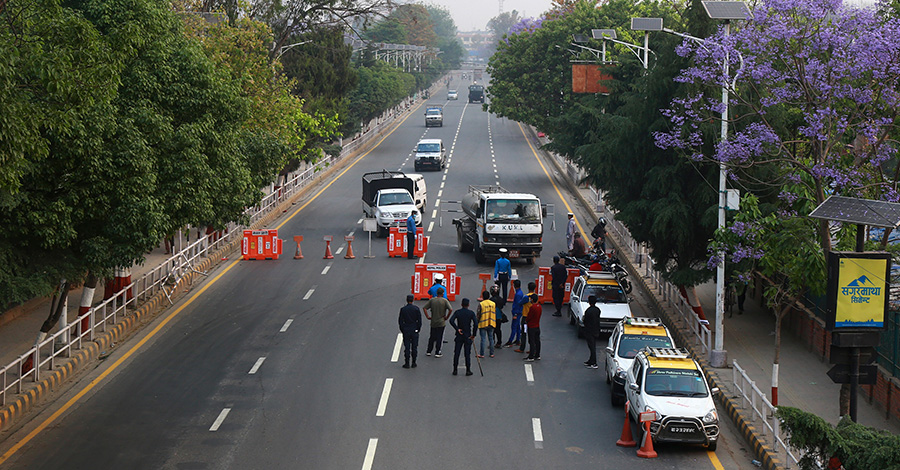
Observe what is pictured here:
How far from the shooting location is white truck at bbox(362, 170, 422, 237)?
37406mm

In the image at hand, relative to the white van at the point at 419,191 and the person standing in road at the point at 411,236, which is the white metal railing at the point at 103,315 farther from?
the white van at the point at 419,191

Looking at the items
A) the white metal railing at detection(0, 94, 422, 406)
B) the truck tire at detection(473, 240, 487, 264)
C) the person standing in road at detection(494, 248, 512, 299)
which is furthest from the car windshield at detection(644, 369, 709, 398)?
the truck tire at detection(473, 240, 487, 264)

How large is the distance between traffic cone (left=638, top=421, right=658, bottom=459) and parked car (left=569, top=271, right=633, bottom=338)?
7.38 meters

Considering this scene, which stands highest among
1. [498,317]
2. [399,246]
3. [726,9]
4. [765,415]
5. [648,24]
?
[648,24]

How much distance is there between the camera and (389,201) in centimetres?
3853

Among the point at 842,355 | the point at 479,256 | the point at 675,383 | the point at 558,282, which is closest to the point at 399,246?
the point at 479,256

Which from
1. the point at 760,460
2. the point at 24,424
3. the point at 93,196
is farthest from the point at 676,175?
the point at 24,424

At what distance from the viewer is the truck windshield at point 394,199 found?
126 ft

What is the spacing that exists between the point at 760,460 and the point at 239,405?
→ 9.22 m

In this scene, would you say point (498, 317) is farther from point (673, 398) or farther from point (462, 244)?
point (462, 244)

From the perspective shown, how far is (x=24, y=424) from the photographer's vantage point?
17.3m

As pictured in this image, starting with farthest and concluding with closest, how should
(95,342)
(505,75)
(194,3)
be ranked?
(505,75) → (194,3) → (95,342)

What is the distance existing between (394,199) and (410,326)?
61.3 feet

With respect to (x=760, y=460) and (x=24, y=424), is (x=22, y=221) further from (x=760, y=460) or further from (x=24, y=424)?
(x=760, y=460)
